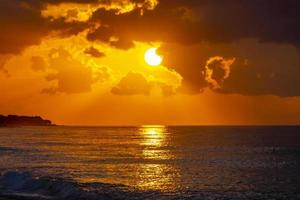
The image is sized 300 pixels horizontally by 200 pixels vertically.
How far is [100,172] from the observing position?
249 feet

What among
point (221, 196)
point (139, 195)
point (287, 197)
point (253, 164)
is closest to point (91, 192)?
point (139, 195)

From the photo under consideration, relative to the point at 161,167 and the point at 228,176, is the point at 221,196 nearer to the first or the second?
the point at 228,176

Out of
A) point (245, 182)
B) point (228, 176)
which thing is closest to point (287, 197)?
point (245, 182)

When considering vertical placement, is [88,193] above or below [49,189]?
below

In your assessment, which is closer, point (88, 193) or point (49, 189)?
point (88, 193)

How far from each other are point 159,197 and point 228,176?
917 inches

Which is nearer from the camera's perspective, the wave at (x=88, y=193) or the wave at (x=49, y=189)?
the wave at (x=49, y=189)

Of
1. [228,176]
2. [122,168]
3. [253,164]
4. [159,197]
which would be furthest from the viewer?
[253,164]

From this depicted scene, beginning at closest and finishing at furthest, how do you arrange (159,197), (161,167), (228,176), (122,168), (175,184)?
(159,197) → (175,184) → (228,176) → (122,168) → (161,167)

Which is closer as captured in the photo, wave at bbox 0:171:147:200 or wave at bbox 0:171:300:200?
wave at bbox 0:171:147:200

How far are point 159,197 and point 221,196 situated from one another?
6.34 m

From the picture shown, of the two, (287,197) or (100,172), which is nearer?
(287,197)

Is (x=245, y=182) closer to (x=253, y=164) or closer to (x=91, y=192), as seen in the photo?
(x=91, y=192)

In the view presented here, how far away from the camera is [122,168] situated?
84250mm
